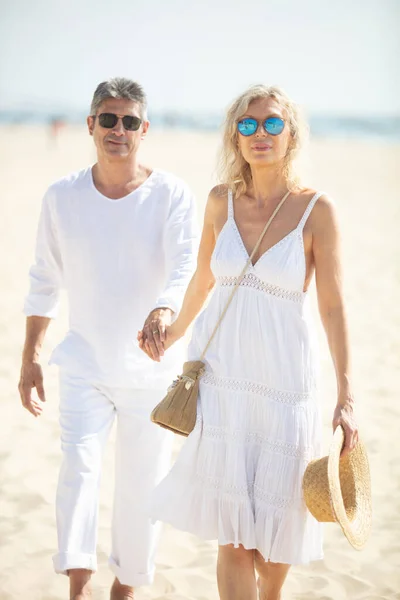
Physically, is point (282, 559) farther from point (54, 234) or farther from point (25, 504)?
point (25, 504)

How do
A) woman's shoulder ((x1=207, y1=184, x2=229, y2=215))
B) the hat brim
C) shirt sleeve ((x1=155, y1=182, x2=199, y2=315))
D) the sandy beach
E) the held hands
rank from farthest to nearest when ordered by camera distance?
the sandy beach < shirt sleeve ((x1=155, y1=182, x2=199, y2=315)) < the held hands < woman's shoulder ((x1=207, y1=184, x2=229, y2=215)) < the hat brim

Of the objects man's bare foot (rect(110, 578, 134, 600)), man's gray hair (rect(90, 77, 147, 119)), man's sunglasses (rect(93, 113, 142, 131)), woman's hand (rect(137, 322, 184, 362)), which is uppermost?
man's gray hair (rect(90, 77, 147, 119))

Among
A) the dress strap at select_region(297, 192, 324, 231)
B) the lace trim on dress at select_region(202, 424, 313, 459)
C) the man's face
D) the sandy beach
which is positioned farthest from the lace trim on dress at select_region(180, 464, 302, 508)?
the man's face

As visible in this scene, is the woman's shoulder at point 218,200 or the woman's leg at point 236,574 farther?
the woman's shoulder at point 218,200

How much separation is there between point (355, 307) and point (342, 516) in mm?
8124

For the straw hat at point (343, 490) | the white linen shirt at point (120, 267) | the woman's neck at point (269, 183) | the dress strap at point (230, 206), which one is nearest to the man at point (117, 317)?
the white linen shirt at point (120, 267)

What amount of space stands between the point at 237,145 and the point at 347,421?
1.18 meters

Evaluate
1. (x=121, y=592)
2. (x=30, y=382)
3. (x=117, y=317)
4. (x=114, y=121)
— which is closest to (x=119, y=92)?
(x=114, y=121)

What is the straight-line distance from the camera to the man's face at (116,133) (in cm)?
389

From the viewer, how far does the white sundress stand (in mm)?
3129

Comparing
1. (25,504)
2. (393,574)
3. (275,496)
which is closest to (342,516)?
(275,496)

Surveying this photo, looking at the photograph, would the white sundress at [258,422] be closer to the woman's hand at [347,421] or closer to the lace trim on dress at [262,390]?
the lace trim on dress at [262,390]

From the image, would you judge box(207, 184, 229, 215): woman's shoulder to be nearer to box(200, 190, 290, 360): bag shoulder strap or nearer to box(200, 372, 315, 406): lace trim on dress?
box(200, 190, 290, 360): bag shoulder strap

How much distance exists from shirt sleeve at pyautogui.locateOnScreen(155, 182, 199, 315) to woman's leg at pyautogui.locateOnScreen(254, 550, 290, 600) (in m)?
1.09
